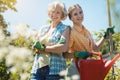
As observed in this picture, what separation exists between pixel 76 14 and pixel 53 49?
1.65 feet

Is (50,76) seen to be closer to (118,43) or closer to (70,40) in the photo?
(70,40)

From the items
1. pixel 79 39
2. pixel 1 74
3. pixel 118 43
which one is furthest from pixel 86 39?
pixel 1 74

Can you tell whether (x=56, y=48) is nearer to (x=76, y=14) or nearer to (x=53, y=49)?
(x=53, y=49)

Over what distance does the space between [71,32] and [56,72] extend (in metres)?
0.48

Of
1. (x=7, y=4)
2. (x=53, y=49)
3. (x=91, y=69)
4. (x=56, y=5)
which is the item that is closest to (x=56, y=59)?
(x=53, y=49)

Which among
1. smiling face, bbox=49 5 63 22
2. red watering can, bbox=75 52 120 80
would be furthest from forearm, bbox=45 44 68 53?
smiling face, bbox=49 5 63 22

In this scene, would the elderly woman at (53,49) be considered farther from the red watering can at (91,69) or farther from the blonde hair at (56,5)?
the red watering can at (91,69)

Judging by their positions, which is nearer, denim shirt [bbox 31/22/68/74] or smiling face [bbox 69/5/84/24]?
denim shirt [bbox 31/22/68/74]

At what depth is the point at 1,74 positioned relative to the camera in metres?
7.95

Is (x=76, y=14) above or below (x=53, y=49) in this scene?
above

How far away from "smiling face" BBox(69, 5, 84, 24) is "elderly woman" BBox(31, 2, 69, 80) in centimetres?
16

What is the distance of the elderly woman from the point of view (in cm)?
332

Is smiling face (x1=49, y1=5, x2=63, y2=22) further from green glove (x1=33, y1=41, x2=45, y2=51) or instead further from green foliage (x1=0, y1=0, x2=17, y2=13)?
green foliage (x1=0, y1=0, x2=17, y2=13)

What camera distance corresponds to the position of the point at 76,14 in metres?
3.63
